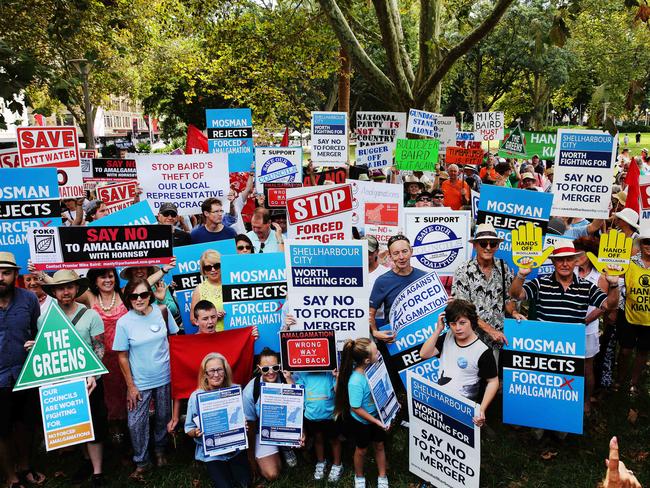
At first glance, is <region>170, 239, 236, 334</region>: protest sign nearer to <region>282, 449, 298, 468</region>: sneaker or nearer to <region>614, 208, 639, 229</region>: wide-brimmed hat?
<region>282, 449, 298, 468</region>: sneaker

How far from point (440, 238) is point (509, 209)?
982 millimetres

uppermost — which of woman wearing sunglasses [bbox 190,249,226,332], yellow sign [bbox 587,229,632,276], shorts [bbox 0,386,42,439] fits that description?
yellow sign [bbox 587,229,632,276]

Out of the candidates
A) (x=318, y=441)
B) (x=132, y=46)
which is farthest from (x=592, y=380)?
(x=132, y=46)

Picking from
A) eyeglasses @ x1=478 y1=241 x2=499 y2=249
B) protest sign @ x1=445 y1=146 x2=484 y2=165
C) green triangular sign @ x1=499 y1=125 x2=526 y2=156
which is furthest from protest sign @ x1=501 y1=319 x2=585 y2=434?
green triangular sign @ x1=499 y1=125 x2=526 y2=156

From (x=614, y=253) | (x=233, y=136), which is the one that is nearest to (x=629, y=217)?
(x=614, y=253)

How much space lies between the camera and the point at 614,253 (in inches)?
245

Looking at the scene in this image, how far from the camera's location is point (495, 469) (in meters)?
5.96

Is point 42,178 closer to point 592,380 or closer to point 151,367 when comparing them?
point 151,367

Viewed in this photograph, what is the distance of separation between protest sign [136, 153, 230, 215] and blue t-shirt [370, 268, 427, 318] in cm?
383

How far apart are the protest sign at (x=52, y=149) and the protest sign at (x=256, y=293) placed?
13.0ft

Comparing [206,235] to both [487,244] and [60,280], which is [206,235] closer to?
[60,280]

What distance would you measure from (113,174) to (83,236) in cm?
793

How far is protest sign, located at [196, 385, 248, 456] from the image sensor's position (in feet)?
18.2

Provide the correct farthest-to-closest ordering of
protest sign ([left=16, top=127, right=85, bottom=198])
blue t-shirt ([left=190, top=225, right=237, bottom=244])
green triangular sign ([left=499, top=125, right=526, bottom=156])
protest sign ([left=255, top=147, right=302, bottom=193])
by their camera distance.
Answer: green triangular sign ([left=499, top=125, right=526, bottom=156]), protest sign ([left=255, top=147, right=302, bottom=193]), protest sign ([left=16, top=127, right=85, bottom=198]), blue t-shirt ([left=190, top=225, right=237, bottom=244])
